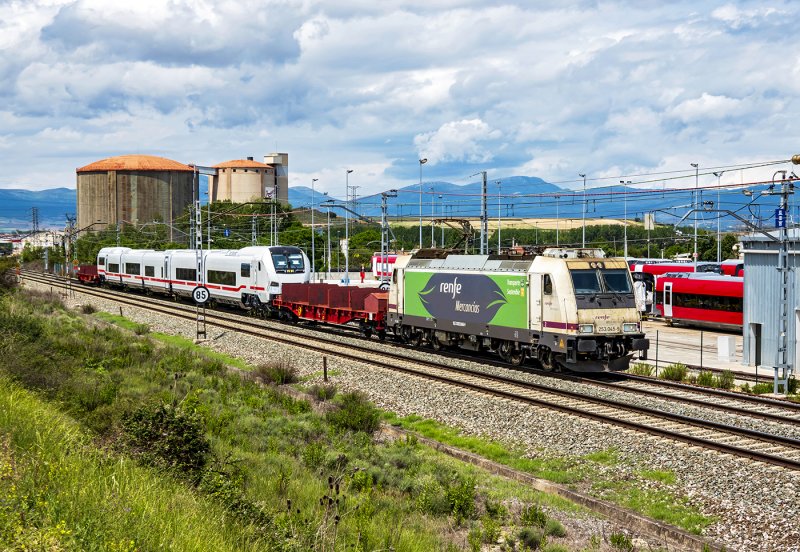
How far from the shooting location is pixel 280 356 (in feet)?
92.8

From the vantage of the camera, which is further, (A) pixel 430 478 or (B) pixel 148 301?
(B) pixel 148 301

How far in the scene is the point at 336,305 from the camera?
36.0 metres

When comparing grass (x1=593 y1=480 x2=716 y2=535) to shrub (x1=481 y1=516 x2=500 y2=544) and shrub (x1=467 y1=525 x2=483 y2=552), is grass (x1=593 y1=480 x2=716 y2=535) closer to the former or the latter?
shrub (x1=481 y1=516 x2=500 y2=544)

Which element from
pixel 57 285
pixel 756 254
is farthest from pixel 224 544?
pixel 57 285

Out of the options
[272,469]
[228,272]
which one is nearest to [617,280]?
[272,469]

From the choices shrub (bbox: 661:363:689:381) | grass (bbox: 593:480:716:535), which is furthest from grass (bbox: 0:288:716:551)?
shrub (bbox: 661:363:689:381)

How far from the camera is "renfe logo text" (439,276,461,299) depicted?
27469 millimetres

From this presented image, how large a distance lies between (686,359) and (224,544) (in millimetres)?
26596

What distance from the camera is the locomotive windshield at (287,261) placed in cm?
4150

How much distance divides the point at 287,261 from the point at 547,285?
20991 millimetres

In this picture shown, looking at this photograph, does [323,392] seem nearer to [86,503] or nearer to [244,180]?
[86,503]

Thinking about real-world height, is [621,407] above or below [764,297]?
below

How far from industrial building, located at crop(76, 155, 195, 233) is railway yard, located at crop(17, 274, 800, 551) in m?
135

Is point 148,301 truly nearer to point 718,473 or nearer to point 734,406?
point 734,406
